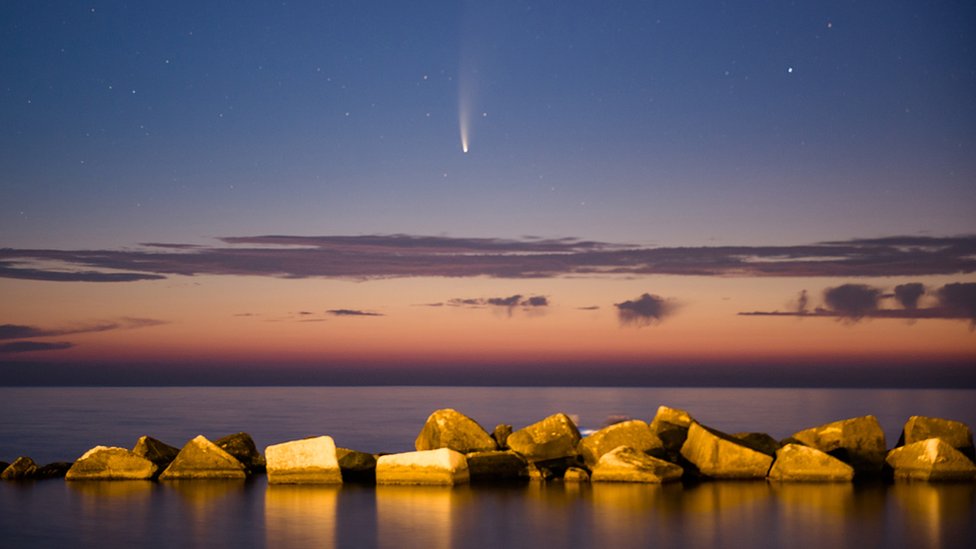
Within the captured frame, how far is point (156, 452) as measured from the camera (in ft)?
93.9

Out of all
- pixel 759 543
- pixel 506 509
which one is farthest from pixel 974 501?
pixel 506 509

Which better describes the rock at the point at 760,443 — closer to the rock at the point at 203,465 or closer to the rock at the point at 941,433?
the rock at the point at 941,433

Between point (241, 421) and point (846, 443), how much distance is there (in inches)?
1628

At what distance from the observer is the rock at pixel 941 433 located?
92.0ft

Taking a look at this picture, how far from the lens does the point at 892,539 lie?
19.1m

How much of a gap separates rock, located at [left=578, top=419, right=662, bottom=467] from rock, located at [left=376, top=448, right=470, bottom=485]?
3.17 meters

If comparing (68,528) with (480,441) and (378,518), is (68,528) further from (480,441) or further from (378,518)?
(480,441)

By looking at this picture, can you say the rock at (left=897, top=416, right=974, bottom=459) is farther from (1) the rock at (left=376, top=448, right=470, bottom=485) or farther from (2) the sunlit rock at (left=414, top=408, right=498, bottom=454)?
(1) the rock at (left=376, top=448, right=470, bottom=485)

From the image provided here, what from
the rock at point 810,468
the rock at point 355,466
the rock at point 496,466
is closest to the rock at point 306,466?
the rock at point 355,466

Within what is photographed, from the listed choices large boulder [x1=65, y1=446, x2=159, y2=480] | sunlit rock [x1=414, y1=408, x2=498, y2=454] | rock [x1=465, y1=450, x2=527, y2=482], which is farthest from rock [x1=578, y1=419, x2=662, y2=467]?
large boulder [x1=65, y1=446, x2=159, y2=480]

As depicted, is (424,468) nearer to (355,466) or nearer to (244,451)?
(355,466)

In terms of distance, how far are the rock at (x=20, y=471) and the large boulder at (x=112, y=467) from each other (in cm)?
108

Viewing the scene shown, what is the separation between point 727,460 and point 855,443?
351 centimetres

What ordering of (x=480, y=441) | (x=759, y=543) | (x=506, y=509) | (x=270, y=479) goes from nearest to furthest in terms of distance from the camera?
(x=759, y=543)
(x=506, y=509)
(x=270, y=479)
(x=480, y=441)
